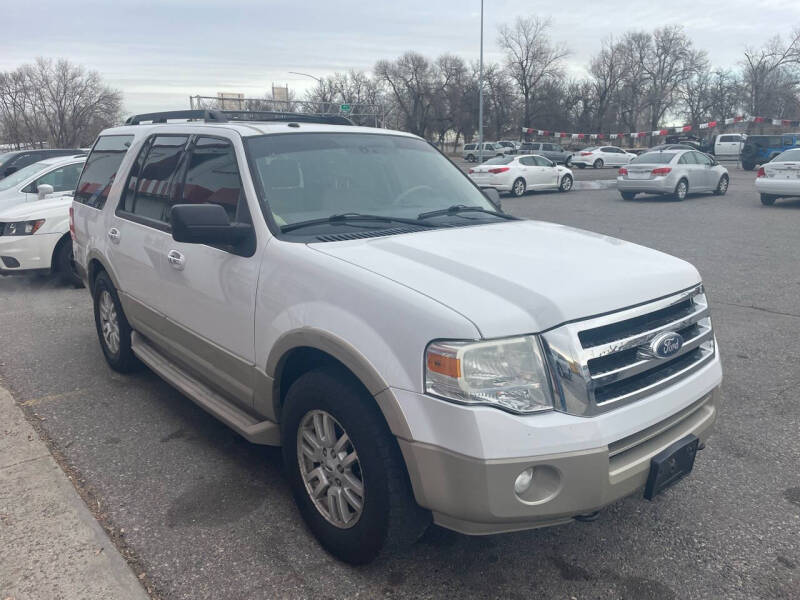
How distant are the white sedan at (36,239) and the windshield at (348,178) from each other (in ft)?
18.2

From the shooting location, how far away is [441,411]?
2264 mm

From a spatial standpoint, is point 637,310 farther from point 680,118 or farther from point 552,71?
point 680,118

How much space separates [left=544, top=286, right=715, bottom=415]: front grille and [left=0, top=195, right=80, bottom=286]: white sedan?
7.30m

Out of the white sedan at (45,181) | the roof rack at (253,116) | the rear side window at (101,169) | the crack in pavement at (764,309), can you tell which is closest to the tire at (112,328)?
the rear side window at (101,169)

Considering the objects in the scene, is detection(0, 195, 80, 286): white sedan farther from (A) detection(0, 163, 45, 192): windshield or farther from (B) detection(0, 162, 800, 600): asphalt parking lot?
(B) detection(0, 162, 800, 600): asphalt parking lot

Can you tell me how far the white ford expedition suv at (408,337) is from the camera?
2281 mm

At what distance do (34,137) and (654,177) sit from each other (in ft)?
178

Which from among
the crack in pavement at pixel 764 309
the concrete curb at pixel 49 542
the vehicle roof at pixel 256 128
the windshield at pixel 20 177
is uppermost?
the vehicle roof at pixel 256 128

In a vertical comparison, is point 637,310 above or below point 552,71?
below

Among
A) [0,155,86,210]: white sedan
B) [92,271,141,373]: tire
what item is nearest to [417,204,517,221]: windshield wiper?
[92,271,141,373]: tire

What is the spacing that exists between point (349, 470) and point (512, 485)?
722 millimetres

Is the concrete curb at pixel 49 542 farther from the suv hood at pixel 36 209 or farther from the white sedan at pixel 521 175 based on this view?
the white sedan at pixel 521 175

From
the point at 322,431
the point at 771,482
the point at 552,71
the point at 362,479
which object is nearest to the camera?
the point at 362,479

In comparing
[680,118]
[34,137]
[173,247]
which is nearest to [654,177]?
[173,247]
